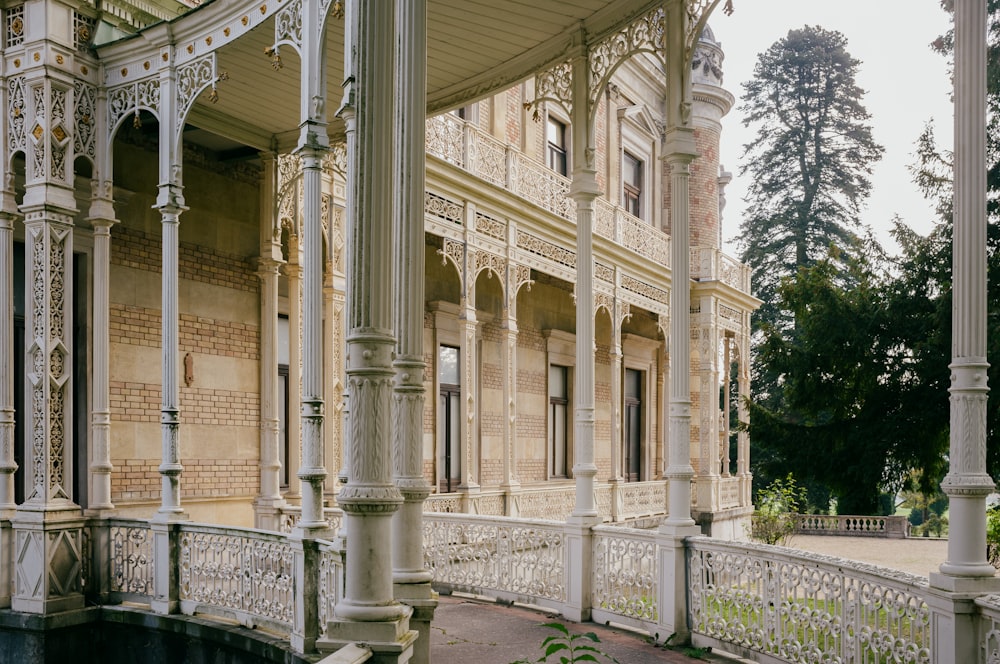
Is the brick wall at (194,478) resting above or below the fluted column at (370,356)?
below

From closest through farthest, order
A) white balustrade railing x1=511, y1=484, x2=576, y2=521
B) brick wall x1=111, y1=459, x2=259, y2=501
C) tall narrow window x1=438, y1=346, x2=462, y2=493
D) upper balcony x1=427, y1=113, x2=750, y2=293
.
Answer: brick wall x1=111, y1=459, x2=259, y2=501, upper balcony x1=427, y1=113, x2=750, y2=293, white balustrade railing x1=511, y1=484, x2=576, y2=521, tall narrow window x1=438, y1=346, x2=462, y2=493

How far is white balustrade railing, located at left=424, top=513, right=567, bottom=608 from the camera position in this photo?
30.3 ft

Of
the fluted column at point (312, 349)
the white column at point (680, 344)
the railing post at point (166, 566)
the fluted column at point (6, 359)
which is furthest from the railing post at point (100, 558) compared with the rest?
the white column at point (680, 344)

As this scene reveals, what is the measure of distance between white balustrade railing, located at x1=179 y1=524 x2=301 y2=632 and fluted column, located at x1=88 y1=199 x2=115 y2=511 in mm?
1151

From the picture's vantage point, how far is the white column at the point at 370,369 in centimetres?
396

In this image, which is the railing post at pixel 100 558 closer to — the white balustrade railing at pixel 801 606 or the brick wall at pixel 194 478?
the brick wall at pixel 194 478

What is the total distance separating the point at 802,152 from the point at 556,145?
22.1m

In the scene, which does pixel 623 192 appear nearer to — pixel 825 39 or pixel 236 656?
pixel 236 656

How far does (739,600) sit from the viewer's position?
720cm

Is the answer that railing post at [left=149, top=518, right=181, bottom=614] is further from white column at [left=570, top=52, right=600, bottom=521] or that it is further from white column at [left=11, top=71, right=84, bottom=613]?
white column at [left=570, top=52, right=600, bottom=521]

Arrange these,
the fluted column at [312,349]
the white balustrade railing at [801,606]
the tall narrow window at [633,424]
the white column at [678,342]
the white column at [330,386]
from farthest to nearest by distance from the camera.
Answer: the tall narrow window at [633,424] < the white column at [330,386] < the white column at [678,342] < the fluted column at [312,349] < the white balustrade railing at [801,606]

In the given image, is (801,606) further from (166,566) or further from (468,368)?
(468,368)

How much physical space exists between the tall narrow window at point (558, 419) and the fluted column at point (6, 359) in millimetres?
12861

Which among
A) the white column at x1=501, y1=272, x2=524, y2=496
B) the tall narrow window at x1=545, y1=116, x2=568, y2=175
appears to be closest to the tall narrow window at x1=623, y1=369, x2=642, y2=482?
the tall narrow window at x1=545, y1=116, x2=568, y2=175
